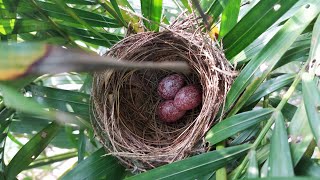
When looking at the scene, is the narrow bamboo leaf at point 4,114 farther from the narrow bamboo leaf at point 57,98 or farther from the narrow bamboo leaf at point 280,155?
the narrow bamboo leaf at point 280,155

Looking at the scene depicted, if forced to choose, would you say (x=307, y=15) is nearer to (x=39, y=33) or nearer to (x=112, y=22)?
(x=112, y=22)

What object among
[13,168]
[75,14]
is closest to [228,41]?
[75,14]

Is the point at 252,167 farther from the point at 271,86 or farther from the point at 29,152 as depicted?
the point at 29,152

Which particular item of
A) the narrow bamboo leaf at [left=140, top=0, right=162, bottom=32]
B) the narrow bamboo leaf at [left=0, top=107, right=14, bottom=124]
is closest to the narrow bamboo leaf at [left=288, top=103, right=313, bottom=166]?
the narrow bamboo leaf at [left=140, top=0, right=162, bottom=32]

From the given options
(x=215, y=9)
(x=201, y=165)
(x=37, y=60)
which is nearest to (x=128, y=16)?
(x=215, y=9)

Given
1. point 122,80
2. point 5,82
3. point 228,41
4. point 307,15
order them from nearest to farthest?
point 5,82
point 307,15
point 228,41
point 122,80

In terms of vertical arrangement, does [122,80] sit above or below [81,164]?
above

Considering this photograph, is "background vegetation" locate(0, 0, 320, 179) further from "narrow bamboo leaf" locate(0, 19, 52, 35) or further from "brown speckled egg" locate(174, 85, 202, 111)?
"brown speckled egg" locate(174, 85, 202, 111)
